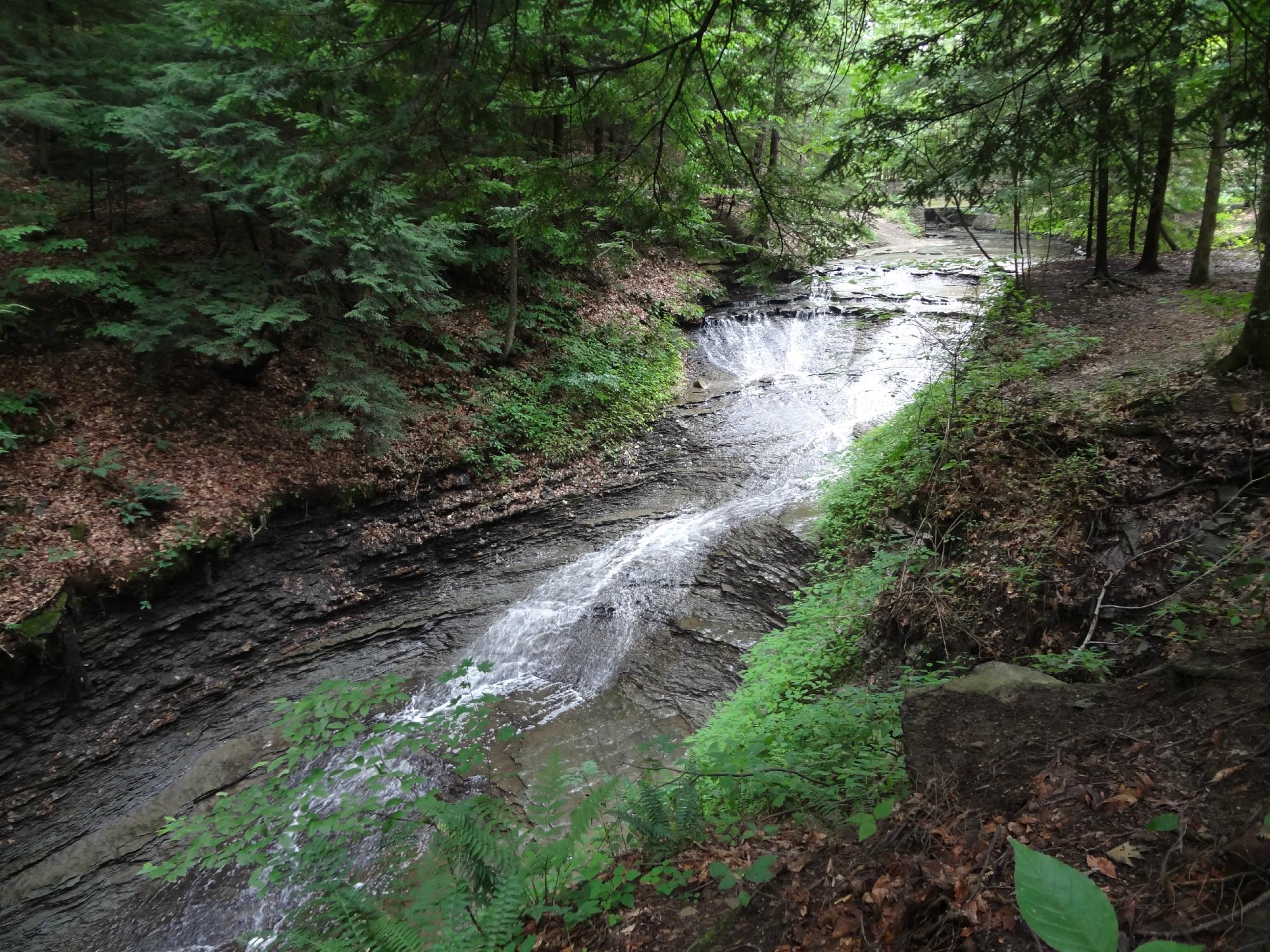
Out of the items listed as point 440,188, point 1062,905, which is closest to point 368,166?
point 440,188

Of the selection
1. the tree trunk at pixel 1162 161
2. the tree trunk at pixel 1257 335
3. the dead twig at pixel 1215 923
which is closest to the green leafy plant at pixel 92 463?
the dead twig at pixel 1215 923

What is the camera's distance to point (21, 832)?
589 cm

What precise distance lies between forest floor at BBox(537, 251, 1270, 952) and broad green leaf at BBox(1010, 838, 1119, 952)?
1.18 meters

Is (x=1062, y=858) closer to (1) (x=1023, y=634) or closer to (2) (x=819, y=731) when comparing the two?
(2) (x=819, y=731)

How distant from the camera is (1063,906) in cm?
82

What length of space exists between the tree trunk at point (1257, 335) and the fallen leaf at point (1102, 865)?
500cm

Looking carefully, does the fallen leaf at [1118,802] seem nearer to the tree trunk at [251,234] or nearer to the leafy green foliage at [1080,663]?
the leafy green foliage at [1080,663]

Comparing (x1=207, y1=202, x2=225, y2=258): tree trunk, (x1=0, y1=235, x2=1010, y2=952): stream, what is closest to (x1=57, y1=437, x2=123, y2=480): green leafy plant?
(x1=0, y1=235, x2=1010, y2=952): stream

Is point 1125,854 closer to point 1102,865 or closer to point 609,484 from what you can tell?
point 1102,865

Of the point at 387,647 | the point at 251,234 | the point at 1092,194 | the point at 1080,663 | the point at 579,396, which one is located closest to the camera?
the point at 1080,663

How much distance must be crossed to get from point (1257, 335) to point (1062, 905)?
636 cm

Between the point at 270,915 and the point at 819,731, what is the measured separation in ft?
16.3

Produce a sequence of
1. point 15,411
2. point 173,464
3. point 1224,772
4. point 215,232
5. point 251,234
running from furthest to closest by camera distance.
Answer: point 215,232
point 251,234
point 173,464
point 15,411
point 1224,772

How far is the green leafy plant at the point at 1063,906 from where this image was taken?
0.77 metres
